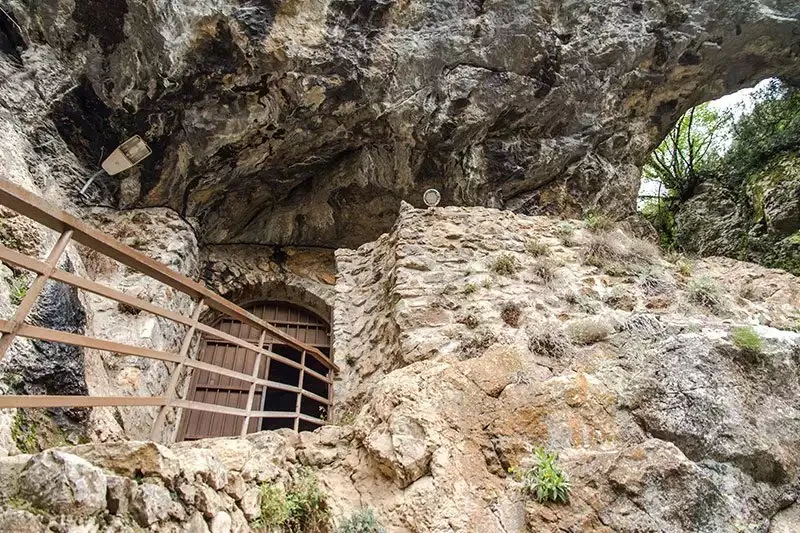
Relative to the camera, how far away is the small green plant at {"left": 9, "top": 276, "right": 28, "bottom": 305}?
3.52 m

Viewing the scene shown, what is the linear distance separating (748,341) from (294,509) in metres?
3.07

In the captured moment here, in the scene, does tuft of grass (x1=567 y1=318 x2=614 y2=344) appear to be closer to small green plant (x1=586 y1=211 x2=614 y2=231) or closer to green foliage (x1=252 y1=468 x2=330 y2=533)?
small green plant (x1=586 y1=211 x2=614 y2=231)

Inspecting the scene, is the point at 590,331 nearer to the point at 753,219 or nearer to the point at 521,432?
the point at 521,432

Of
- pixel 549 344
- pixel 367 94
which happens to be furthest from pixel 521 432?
pixel 367 94

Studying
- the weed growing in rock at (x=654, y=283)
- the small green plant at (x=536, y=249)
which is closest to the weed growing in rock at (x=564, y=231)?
the small green plant at (x=536, y=249)

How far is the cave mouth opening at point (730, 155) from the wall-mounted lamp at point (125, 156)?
8.76 m

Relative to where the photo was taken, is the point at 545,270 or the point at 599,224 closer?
the point at 545,270

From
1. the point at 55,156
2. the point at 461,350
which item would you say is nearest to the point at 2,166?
the point at 55,156

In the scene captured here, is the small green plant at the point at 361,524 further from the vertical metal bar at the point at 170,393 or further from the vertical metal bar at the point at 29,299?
the vertical metal bar at the point at 29,299

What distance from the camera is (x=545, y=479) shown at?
2.56m

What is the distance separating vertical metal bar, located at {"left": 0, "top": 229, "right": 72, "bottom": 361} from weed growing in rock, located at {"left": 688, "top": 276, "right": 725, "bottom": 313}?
15.0 ft

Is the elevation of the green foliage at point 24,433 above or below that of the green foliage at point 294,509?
above

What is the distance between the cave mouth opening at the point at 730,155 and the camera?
8.21m

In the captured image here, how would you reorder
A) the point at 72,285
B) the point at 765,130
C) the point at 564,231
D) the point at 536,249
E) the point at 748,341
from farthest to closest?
the point at 765,130, the point at 564,231, the point at 536,249, the point at 748,341, the point at 72,285
